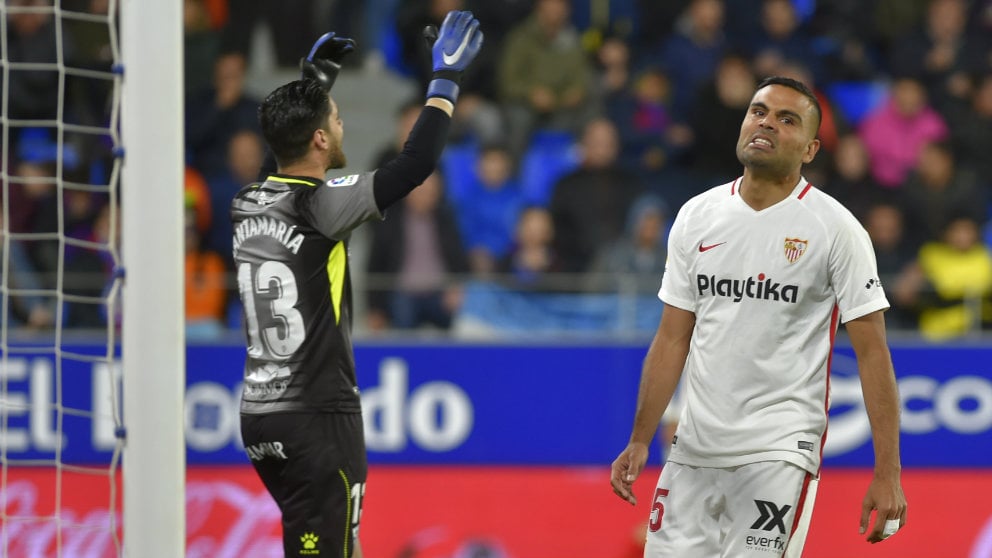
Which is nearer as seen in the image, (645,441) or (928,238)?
(645,441)

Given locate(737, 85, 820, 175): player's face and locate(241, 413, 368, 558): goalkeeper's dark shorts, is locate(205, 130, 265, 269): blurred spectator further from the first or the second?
locate(737, 85, 820, 175): player's face

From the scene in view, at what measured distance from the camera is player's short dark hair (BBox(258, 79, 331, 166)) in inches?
184

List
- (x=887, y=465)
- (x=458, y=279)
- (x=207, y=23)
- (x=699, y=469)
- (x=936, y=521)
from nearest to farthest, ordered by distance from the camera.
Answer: (x=887, y=465)
(x=699, y=469)
(x=936, y=521)
(x=458, y=279)
(x=207, y=23)

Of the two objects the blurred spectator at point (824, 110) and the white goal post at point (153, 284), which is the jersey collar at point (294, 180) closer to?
the white goal post at point (153, 284)

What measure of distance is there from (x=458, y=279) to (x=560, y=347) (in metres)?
0.96

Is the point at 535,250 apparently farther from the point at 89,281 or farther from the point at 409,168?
the point at 409,168

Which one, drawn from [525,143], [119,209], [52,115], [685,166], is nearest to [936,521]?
[685,166]

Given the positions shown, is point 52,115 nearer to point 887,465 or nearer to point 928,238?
point 928,238

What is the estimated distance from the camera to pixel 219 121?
408 inches

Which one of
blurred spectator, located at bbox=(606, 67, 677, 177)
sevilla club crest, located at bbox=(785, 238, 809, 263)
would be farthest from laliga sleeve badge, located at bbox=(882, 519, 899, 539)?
blurred spectator, located at bbox=(606, 67, 677, 177)

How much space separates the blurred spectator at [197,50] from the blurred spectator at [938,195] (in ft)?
17.1

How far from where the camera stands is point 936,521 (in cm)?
836

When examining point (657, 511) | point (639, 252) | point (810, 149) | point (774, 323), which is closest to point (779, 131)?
→ point (810, 149)

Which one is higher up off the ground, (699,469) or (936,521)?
(699,469)
